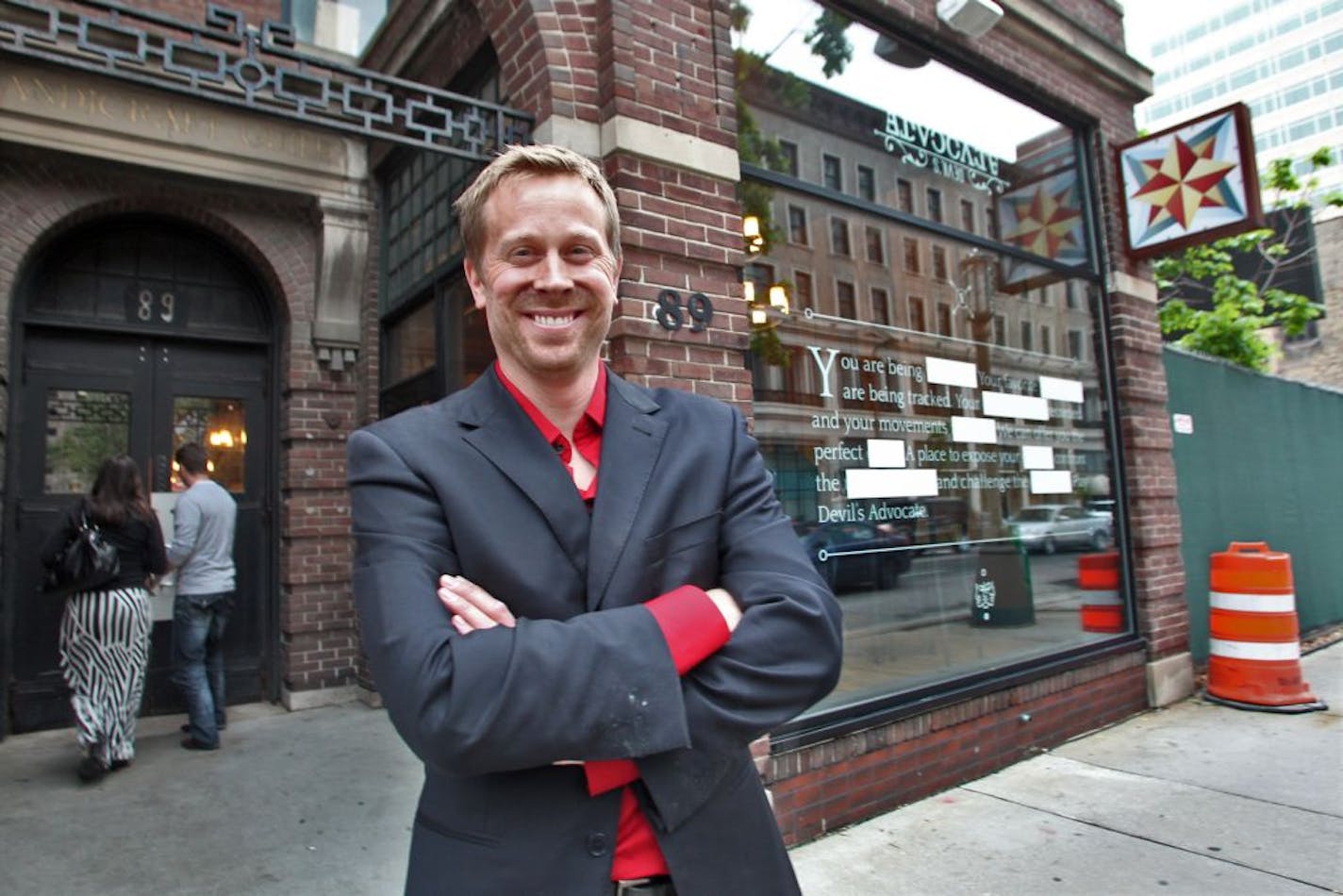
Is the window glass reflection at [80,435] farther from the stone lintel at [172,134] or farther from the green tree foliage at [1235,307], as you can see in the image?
the green tree foliage at [1235,307]

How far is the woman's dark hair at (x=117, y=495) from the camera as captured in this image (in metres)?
4.70

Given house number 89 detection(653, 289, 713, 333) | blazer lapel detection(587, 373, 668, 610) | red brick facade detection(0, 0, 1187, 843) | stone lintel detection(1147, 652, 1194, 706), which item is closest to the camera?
blazer lapel detection(587, 373, 668, 610)

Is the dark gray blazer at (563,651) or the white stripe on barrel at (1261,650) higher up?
the dark gray blazer at (563,651)

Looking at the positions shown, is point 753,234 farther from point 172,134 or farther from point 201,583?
point 201,583

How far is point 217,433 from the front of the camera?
631cm

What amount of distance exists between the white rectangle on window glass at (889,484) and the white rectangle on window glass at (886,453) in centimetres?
6

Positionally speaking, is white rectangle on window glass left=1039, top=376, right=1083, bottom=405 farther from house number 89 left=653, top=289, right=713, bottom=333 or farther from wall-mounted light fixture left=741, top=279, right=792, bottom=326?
house number 89 left=653, top=289, right=713, bottom=333

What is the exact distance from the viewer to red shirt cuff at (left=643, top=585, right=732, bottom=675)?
4.18 ft

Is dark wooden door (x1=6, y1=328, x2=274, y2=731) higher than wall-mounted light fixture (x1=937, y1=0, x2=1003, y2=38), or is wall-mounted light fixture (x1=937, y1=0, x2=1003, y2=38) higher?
wall-mounted light fixture (x1=937, y1=0, x2=1003, y2=38)

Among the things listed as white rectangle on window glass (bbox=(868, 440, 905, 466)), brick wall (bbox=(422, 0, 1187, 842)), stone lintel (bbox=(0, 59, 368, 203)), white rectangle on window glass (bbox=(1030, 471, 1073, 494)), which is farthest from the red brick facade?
white rectangle on window glass (bbox=(868, 440, 905, 466))

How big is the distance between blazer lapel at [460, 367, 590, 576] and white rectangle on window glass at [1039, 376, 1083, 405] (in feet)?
17.3

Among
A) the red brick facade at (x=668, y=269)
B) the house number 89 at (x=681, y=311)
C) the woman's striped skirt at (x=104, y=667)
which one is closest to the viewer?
the house number 89 at (x=681, y=311)

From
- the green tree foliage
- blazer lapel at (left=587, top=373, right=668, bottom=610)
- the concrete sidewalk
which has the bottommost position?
the concrete sidewalk

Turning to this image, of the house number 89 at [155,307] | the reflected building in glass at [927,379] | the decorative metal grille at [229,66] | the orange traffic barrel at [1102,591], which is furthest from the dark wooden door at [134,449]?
the orange traffic barrel at [1102,591]
